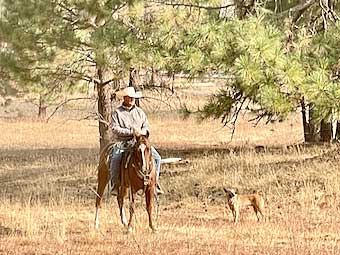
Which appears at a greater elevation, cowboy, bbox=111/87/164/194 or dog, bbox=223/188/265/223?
cowboy, bbox=111/87/164/194

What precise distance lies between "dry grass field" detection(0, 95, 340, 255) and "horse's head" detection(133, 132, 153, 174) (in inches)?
33.6

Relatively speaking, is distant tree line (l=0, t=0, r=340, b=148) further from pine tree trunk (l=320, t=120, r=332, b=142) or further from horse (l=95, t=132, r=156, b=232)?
pine tree trunk (l=320, t=120, r=332, b=142)

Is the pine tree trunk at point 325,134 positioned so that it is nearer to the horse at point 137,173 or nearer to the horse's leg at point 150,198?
the horse at point 137,173

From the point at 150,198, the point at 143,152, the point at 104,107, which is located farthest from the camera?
the point at 104,107

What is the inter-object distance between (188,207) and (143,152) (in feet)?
13.7

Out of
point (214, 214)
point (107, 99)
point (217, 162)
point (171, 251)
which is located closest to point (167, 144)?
point (107, 99)

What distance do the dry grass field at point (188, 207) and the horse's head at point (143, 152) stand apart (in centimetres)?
85

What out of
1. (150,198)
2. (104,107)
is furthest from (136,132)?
(104,107)

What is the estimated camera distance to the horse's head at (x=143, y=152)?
32.7ft

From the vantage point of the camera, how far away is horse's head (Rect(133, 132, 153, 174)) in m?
9.96

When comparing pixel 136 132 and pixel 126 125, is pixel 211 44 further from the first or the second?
pixel 136 132

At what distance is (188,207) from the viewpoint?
14.0 meters

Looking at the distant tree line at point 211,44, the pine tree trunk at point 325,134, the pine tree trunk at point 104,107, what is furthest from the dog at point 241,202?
the pine tree trunk at point 325,134

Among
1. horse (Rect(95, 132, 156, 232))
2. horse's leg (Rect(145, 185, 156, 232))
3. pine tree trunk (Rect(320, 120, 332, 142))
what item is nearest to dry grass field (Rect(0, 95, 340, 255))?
horse's leg (Rect(145, 185, 156, 232))
